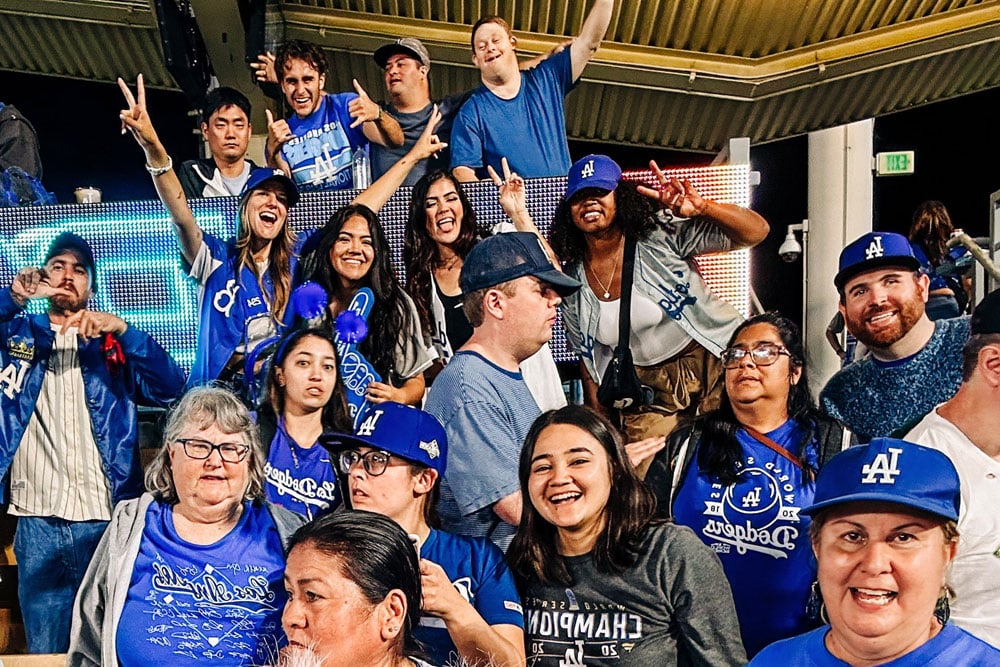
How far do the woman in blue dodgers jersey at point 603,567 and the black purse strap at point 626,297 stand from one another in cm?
81

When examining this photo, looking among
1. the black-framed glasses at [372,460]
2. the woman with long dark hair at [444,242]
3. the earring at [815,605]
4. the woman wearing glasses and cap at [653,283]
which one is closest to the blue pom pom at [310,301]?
the woman with long dark hair at [444,242]

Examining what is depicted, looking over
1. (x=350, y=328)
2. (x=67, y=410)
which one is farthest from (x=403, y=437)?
(x=67, y=410)

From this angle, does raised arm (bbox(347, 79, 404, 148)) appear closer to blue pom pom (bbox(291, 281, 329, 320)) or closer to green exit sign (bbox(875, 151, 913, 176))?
blue pom pom (bbox(291, 281, 329, 320))

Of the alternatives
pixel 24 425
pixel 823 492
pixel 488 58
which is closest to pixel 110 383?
pixel 24 425

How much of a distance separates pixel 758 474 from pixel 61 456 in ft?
7.58

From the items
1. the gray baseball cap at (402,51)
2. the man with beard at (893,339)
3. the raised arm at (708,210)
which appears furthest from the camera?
the gray baseball cap at (402,51)

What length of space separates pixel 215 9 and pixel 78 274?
1766 mm

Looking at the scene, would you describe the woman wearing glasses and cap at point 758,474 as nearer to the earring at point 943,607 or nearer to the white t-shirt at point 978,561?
the white t-shirt at point 978,561

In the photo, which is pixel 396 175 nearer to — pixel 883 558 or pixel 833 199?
pixel 833 199

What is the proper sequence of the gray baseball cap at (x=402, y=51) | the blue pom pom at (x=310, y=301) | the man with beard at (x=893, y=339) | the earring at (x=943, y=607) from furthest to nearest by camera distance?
1. the gray baseball cap at (x=402, y=51)
2. the blue pom pom at (x=310, y=301)
3. the man with beard at (x=893, y=339)
4. the earring at (x=943, y=607)

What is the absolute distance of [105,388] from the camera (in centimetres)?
386

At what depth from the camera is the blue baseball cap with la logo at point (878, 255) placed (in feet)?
10.6

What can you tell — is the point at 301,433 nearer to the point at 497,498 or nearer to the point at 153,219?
the point at 497,498

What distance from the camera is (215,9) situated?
5.16m
